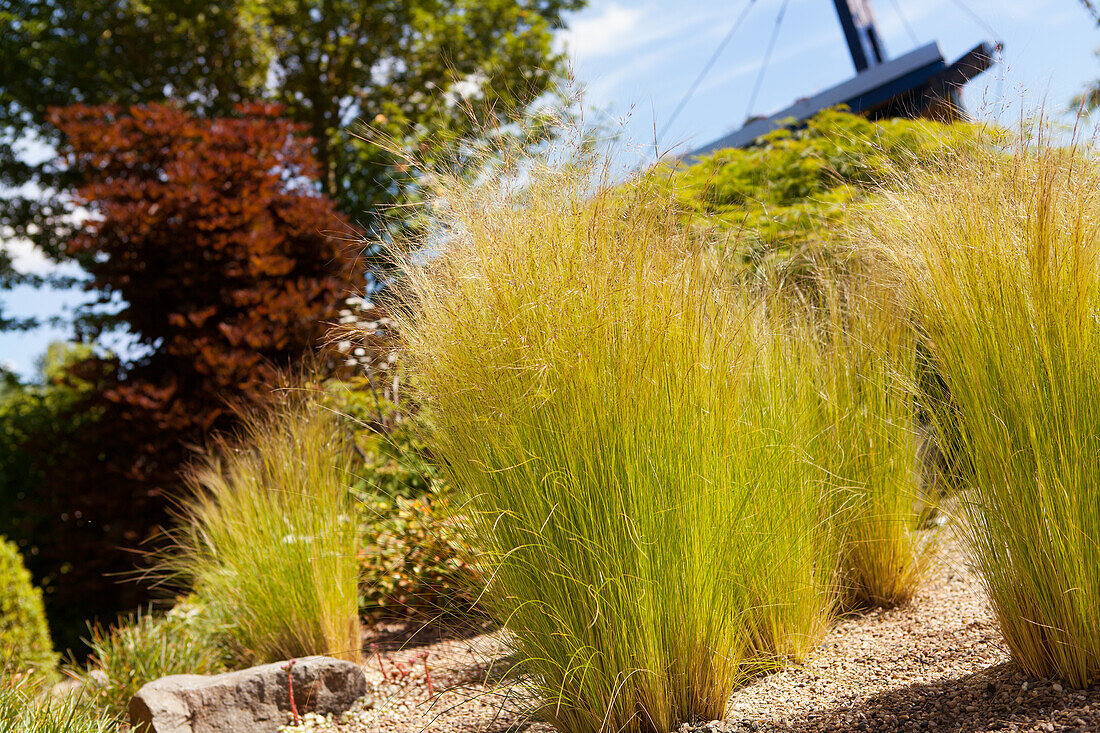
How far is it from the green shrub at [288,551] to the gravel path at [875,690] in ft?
1.32

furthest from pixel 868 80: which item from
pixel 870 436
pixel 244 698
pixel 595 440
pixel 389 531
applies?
pixel 244 698

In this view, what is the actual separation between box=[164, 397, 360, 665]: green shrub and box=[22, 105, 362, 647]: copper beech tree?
1815 mm

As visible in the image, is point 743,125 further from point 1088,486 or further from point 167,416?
point 1088,486

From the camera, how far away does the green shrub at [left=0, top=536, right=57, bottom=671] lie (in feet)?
17.2

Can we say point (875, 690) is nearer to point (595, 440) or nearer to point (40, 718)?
point (595, 440)

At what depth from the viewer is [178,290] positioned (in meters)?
6.18

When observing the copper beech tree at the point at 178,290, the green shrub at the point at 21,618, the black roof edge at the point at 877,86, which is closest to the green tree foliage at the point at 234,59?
the black roof edge at the point at 877,86

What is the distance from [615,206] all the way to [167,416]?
4678mm

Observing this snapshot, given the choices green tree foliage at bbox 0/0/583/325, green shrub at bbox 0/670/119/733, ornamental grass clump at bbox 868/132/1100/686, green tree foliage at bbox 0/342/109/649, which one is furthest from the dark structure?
green shrub at bbox 0/670/119/733

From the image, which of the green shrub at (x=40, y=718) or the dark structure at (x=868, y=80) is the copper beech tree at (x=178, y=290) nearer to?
the green shrub at (x=40, y=718)

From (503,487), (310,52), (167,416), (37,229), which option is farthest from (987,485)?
(37,229)

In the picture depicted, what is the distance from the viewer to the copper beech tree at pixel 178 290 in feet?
19.4

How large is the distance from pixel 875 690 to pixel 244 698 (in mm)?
2487

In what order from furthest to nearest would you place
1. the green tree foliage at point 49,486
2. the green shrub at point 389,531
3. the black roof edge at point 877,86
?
the black roof edge at point 877,86, the green tree foliage at point 49,486, the green shrub at point 389,531
